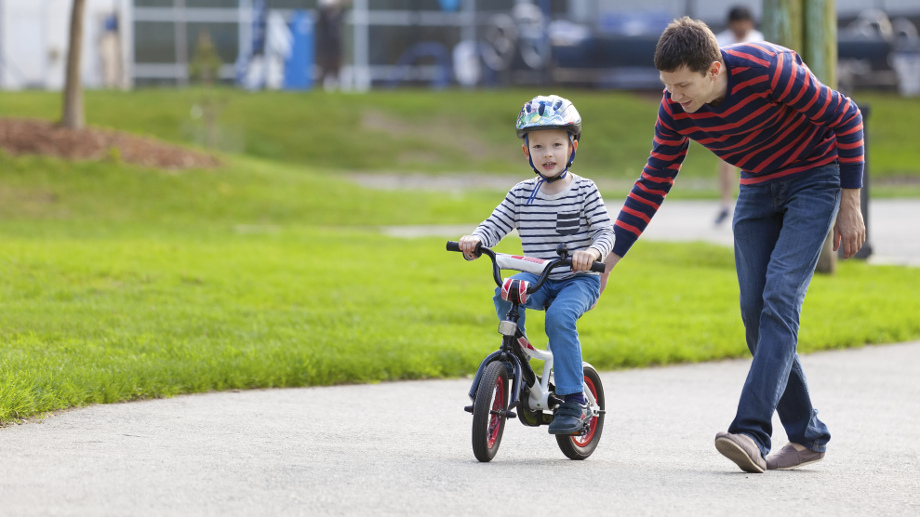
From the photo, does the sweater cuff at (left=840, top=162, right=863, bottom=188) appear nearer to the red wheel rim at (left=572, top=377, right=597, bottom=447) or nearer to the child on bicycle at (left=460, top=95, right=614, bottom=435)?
the child on bicycle at (left=460, top=95, right=614, bottom=435)

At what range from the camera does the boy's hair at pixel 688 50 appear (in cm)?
434

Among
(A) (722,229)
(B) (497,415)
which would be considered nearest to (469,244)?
(B) (497,415)

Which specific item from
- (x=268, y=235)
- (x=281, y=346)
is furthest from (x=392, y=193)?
(x=281, y=346)

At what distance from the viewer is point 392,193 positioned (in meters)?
17.0

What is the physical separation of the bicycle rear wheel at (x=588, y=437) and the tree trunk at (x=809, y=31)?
585 cm

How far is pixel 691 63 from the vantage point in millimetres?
4359

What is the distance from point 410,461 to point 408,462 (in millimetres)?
28

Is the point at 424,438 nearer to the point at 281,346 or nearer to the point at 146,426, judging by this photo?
the point at 146,426

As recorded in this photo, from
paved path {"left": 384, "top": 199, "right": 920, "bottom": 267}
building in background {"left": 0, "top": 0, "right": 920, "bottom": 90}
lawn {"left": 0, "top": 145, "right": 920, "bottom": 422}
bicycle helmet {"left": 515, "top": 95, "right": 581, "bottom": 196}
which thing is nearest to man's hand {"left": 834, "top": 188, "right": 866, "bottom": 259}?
bicycle helmet {"left": 515, "top": 95, "right": 581, "bottom": 196}

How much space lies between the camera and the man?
4.47 meters

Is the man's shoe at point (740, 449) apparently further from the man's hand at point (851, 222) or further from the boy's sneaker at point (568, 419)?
the man's hand at point (851, 222)

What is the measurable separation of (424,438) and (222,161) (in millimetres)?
11831

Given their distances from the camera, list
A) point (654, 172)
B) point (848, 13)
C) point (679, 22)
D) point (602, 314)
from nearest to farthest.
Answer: point (679, 22) < point (654, 172) < point (602, 314) < point (848, 13)

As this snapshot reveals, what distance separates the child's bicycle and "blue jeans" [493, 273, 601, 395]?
7 cm
